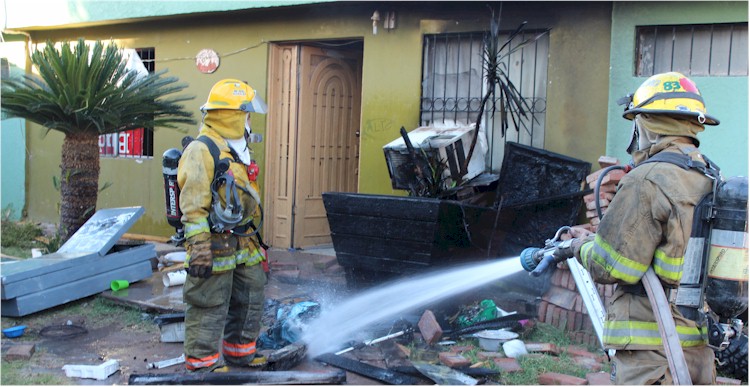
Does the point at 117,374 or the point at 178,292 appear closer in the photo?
the point at 117,374

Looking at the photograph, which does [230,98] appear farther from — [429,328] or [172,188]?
[429,328]

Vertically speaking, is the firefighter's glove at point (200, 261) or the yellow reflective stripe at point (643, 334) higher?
the yellow reflective stripe at point (643, 334)

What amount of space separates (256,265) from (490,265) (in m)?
2.24

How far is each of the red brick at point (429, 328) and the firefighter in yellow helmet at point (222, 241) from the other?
1395mm

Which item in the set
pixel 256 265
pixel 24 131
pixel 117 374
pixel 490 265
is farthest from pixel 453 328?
pixel 24 131

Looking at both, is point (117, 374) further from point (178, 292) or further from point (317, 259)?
point (317, 259)

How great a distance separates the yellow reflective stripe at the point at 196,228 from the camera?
4742 mm

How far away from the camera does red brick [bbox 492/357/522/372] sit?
17.2ft

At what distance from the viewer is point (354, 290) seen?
6.66 meters

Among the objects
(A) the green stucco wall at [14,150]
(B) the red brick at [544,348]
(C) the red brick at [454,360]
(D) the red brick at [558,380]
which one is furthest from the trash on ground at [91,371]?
(A) the green stucco wall at [14,150]

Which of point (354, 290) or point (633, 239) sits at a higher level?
point (633, 239)

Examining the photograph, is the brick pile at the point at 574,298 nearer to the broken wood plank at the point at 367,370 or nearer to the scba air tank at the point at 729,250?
the broken wood plank at the point at 367,370

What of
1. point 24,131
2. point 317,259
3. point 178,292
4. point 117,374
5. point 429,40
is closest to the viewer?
point 117,374

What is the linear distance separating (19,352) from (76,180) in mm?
2924
